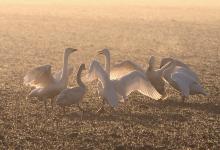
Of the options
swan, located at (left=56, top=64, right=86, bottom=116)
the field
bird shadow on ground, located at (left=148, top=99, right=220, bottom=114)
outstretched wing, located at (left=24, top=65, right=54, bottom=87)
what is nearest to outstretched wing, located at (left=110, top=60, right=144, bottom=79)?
the field

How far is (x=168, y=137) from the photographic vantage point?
9.73 m

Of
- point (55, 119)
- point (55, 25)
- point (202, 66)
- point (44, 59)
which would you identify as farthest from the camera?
point (55, 25)

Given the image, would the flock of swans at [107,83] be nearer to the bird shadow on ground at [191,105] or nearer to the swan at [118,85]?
the swan at [118,85]

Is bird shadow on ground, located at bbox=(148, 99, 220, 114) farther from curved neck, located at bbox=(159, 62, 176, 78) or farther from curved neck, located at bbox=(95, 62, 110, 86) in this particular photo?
curved neck, located at bbox=(95, 62, 110, 86)

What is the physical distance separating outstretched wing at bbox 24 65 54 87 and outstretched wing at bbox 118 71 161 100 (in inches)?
64.3

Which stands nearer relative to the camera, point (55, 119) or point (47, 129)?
point (47, 129)

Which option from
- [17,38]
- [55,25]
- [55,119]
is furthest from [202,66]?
[55,25]

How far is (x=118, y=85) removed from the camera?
11.9 metres

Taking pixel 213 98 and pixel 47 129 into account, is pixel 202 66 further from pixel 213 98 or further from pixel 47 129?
pixel 47 129

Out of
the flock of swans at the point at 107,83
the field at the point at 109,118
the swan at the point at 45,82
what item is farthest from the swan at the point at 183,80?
the swan at the point at 45,82

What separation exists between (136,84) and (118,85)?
470 millimetres

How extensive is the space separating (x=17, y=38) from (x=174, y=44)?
8.92 metres

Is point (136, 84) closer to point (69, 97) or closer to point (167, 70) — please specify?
point (167, 70)

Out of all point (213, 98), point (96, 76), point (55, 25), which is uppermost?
point (96, 76)
